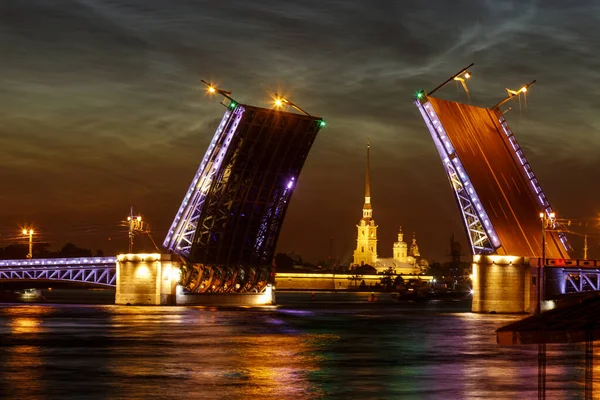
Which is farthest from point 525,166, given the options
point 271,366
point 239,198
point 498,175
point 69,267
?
point 271,366

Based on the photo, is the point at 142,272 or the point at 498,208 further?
the point at 142,272

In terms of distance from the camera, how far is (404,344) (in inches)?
1358

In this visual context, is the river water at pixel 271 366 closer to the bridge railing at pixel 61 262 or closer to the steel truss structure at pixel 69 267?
the bridge railing at pixel 61 262

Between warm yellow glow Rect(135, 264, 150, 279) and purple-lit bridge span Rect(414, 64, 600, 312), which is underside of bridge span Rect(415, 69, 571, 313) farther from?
warm yellow glow Rect(135, 264, 150, 279)

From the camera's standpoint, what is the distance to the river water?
19484 millimetres

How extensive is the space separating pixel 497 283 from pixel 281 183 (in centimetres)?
1507

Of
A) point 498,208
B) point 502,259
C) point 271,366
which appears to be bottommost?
point 271,366

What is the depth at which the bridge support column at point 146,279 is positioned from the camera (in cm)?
7644

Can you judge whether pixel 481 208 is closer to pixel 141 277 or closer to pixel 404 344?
pixel 141 277

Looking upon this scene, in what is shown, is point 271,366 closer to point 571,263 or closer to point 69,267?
point 571,263

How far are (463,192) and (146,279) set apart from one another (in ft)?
76.9

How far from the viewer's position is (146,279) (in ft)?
255

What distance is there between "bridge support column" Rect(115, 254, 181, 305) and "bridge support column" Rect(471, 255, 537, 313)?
2062cm

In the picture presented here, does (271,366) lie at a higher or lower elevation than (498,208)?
lower
